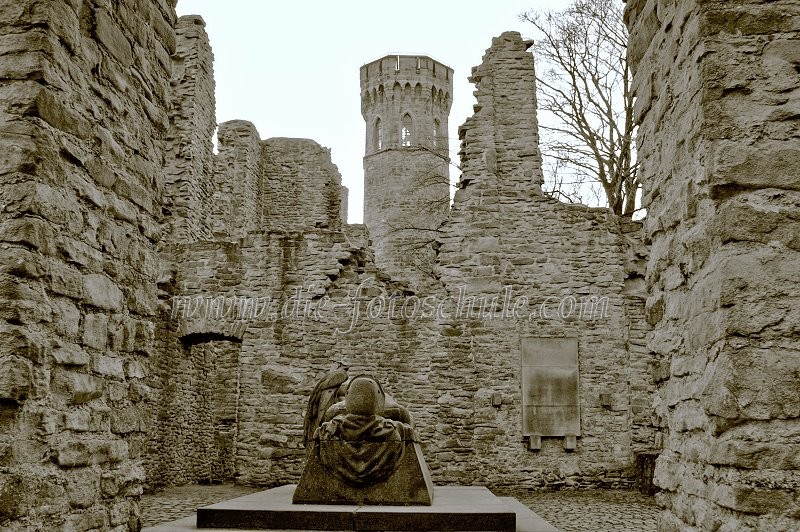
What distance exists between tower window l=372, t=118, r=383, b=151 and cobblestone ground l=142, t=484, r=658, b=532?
3326 centimetres

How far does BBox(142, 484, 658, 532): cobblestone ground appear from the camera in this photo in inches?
328

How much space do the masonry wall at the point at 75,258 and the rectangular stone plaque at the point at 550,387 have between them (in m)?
9.03

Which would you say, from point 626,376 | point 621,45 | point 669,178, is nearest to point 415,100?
point 621,45

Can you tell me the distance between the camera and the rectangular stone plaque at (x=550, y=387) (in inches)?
484

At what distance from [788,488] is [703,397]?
46 cm

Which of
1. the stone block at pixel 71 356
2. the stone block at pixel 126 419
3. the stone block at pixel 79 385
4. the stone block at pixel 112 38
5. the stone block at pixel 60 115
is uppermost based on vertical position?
the stone block at pixel 112 38

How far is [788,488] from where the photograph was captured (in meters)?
2.65

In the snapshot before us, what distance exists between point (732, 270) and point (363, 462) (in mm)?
4065

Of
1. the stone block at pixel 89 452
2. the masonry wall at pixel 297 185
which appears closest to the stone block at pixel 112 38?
the stone block at pixel 89 452

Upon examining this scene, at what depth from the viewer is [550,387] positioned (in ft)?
40.7

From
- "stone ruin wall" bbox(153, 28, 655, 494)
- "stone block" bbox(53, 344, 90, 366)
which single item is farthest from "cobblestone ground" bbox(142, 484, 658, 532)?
"stone block" bbox(53, 344, 90, 366)

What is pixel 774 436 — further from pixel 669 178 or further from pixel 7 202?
pixel 7 202

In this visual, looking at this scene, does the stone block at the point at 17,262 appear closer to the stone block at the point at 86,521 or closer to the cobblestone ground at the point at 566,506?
the stone block at the point at 86,521

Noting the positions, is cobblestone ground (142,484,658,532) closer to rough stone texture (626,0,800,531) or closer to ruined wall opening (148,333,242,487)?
ruined wall opening (148,333,242,487)
